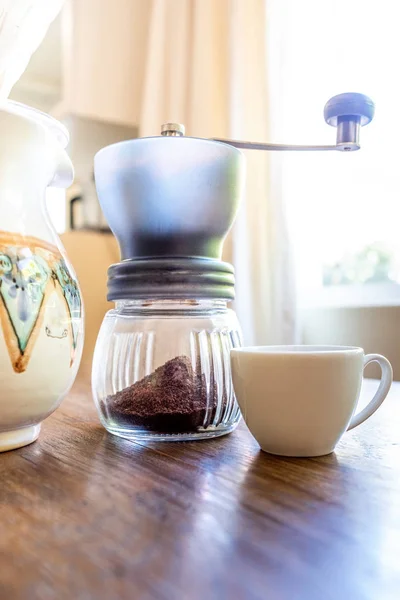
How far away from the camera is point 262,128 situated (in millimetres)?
1465

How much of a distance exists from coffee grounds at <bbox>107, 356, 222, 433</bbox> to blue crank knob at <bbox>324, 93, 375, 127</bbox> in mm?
261

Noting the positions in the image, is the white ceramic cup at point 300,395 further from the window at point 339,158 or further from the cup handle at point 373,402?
the window at point 339,158

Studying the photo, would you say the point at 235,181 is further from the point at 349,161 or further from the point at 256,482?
the point at 349,161

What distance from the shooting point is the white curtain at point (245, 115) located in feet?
4.52

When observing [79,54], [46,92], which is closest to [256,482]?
[79,54]

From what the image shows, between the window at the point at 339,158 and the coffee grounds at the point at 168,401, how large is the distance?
36.4 inches

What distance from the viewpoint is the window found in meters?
1.29

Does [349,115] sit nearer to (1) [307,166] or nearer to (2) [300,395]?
(2) [300,395]

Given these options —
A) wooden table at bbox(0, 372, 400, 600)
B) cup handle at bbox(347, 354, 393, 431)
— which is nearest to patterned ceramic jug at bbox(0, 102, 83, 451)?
wooden table at bbox(0, 372, 400, 600)

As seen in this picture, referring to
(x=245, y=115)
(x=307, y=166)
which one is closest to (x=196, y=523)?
(x=307, y=166)

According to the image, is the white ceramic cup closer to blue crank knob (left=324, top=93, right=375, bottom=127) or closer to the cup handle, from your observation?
the cup handle

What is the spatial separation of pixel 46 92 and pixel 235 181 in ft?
7.25

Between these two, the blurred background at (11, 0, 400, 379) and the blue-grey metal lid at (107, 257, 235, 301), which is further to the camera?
the blurred background at (11, 0, 400, 379)

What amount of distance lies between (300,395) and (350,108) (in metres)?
0.27
